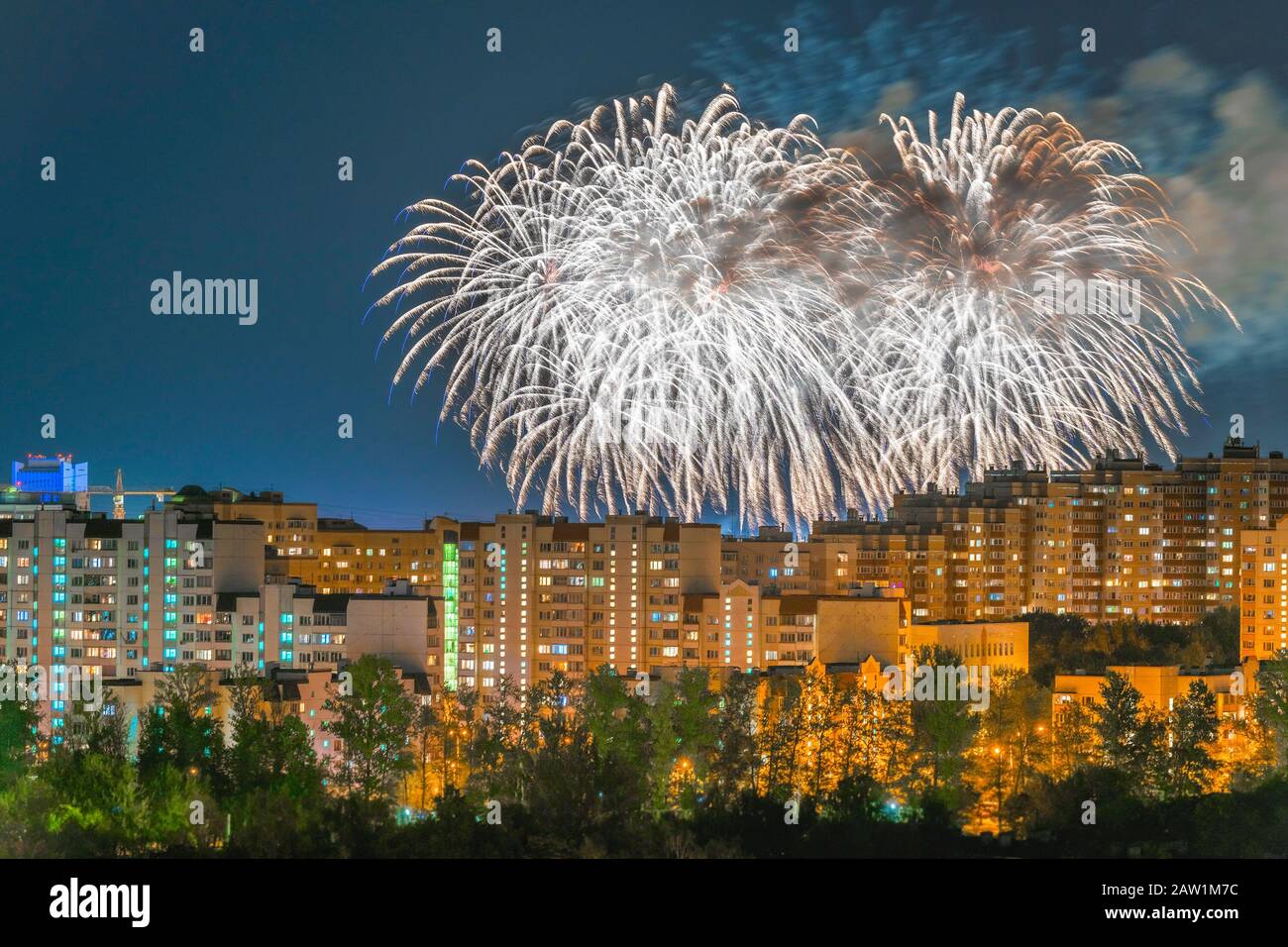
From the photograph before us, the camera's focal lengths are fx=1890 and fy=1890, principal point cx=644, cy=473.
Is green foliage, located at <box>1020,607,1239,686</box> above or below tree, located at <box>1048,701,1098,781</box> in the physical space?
above

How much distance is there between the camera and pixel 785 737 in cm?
2509

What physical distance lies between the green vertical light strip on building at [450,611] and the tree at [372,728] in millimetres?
6727

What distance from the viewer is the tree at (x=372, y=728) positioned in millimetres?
24453

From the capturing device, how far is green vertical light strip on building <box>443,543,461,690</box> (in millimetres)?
34188

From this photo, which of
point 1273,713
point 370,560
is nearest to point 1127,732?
point 1273,713

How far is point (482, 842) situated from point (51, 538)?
16.9m

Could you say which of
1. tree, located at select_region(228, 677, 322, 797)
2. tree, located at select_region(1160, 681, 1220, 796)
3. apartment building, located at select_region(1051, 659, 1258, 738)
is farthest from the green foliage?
tree, located at select_region(228, 677, 322, 797)

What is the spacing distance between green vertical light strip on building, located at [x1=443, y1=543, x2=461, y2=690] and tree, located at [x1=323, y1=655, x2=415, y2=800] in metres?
6.73

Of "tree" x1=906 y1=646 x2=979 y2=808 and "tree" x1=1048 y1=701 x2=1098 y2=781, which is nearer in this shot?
"tree" x1=906 y1=646 x2=979 y2=808

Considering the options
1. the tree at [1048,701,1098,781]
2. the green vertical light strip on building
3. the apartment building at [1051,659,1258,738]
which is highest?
the green vertical light strip on building

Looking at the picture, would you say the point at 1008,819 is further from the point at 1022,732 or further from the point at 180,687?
the point at 180,687

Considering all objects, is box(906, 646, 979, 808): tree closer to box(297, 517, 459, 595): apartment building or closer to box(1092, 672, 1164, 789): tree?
box(1092, 672, 1164, 789): tree

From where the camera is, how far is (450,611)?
3522cm
